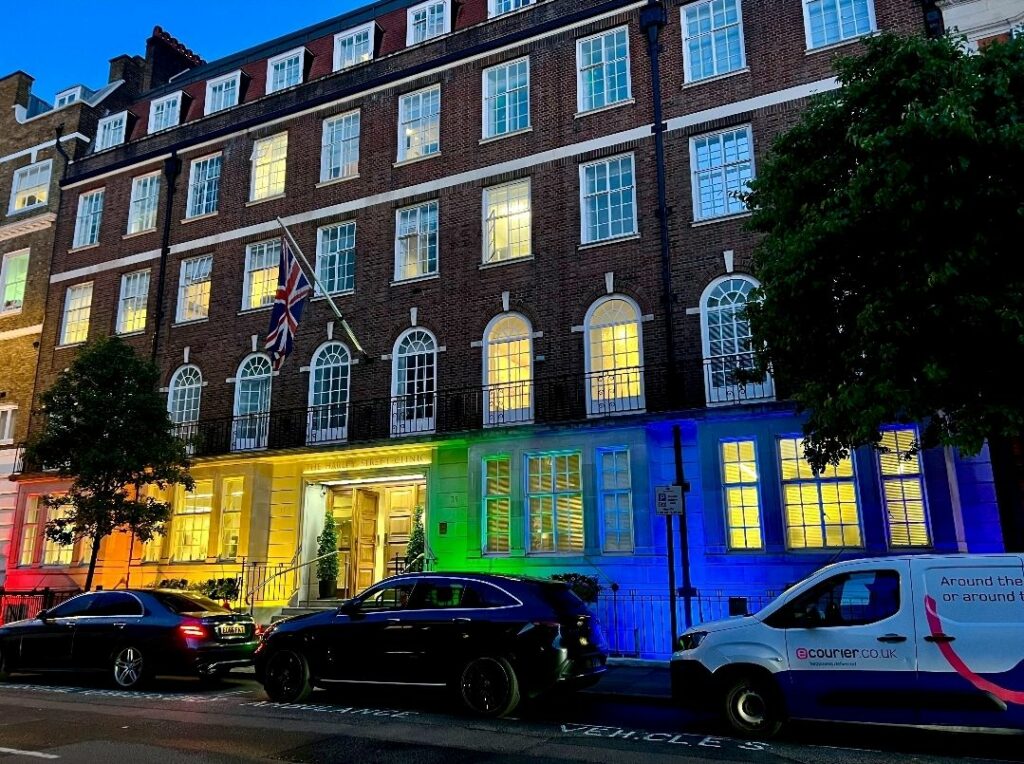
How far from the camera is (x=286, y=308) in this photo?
56.5 ft

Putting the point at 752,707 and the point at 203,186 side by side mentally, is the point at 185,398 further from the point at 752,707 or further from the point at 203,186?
the point at 752,707

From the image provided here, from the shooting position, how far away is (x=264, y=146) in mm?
23000

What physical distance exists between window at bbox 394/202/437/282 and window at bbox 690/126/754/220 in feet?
21.6

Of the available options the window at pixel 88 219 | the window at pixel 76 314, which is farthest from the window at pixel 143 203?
the window at pixel 76 314

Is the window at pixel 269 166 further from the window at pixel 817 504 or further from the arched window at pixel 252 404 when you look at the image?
the window at pixel 817 504

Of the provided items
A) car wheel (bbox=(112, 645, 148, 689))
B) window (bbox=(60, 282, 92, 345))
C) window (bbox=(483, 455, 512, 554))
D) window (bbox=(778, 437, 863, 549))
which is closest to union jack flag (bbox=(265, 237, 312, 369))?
window (bbox=(483, 455, 512, 554))

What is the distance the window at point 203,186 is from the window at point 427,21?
701 cm

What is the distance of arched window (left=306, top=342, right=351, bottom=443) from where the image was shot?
1925 cm

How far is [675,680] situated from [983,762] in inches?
117

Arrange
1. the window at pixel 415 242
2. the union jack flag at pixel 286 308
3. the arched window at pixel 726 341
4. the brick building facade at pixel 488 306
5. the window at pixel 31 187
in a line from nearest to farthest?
the brick building facade at pixel 488 306 → the arched window at pixel 726 341 → the union jack flag at pixel 286 308 → the window at pixel 415 242 → the window at pixel 31 187

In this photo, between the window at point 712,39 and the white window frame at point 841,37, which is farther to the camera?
the window at point 712,39

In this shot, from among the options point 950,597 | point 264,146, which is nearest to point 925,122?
point 950,597

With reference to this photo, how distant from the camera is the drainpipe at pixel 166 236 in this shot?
74.4 feet

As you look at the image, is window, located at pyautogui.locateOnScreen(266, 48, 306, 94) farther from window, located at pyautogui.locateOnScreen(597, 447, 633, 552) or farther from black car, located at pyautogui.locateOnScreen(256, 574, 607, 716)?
black car, located at pyautogui.locateOnScreen(256, 574, 607, 716)
